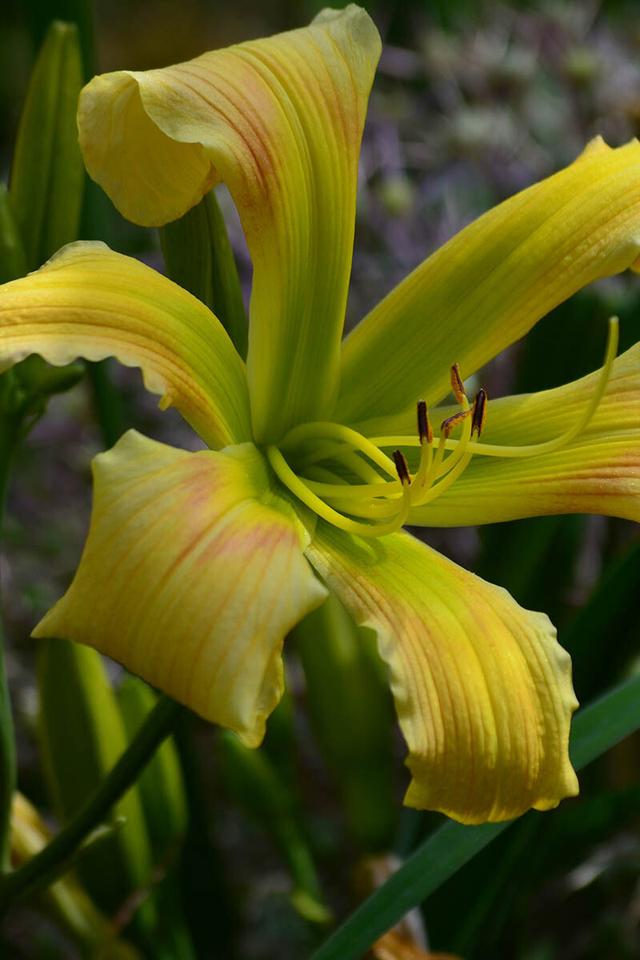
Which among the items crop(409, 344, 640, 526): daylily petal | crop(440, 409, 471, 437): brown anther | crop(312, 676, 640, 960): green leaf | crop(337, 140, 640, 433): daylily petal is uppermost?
crop(337, 140, 640, 433): daylily petal

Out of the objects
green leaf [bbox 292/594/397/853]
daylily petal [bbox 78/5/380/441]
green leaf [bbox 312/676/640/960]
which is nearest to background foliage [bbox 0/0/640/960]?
green leaf [bbox 292/594/397/853]

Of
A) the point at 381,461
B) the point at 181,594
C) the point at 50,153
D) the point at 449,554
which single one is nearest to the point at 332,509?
the point at 381,461

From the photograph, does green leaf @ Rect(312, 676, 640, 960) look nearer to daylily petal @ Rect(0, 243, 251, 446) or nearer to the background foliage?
the background foliage

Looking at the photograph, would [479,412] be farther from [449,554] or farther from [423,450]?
[449,554]

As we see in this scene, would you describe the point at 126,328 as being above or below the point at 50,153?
below

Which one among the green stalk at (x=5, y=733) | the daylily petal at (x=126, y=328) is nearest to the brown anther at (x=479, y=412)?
the daylily petal at (x=126, y=328)

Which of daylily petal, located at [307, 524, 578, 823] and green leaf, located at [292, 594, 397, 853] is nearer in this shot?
daylily petal, located at [307, 524, 578, 823]
